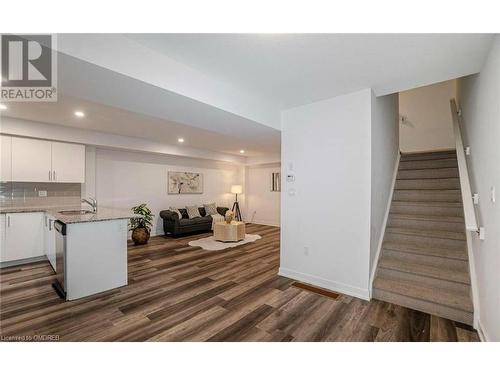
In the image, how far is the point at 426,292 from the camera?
2490 mm

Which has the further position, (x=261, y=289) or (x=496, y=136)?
(x=261, y=289)

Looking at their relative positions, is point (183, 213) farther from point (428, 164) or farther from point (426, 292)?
point (428, 164)

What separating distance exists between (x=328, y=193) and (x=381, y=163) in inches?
36.2

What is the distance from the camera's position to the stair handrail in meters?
1.95

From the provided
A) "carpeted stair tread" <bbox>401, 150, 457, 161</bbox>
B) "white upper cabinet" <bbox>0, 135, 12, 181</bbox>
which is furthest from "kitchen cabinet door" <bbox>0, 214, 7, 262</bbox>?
"carpeted stair tread" <bbox>401, 150, 457, 161</bbox>

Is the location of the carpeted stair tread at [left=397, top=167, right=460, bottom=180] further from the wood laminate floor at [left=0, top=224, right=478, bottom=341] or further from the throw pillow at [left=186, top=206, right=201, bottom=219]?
the throw pillow at [left=186, top=206, right=201, bottom=219]

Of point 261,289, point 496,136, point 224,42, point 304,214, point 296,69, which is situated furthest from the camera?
point 304,214

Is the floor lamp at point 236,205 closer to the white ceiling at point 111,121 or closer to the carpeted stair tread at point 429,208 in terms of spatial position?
the white ceiling at point 111,121

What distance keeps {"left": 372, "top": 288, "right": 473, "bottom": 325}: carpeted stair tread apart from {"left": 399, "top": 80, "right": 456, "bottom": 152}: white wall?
4008mm

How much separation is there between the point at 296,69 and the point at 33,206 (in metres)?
5.44
